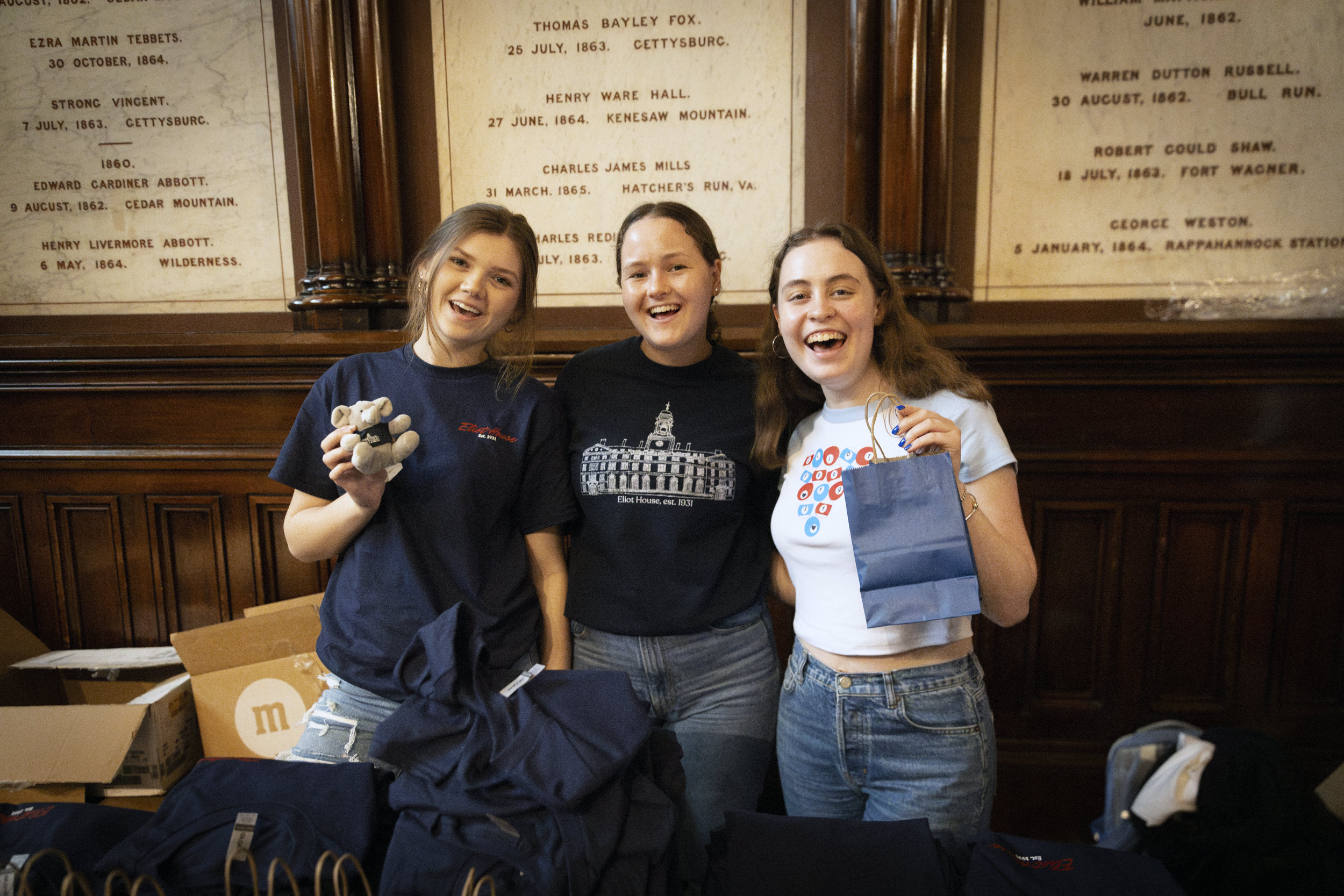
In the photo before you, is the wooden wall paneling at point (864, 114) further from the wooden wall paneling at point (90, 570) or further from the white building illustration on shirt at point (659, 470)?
the wooden wall paneling at point (90, 570)

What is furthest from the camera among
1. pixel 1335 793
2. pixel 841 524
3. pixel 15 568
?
pixel 15 568

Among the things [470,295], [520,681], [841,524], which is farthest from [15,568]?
[841,524]

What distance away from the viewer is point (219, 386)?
7.06ft

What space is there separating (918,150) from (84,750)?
2.61 metres

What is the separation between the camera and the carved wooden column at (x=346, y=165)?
2127 mm

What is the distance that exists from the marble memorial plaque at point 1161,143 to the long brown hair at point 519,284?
4.81 ft

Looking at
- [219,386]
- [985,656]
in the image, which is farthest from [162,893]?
[985,656]

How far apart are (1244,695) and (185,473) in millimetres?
3203

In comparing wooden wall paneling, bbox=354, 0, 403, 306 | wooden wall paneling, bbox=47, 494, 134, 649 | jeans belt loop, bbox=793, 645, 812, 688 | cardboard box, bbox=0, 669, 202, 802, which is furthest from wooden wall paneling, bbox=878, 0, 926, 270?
wooden wall paneling, bbox=47, 494, 134, 649

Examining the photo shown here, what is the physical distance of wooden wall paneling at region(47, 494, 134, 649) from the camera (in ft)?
7.37

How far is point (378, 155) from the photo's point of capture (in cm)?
221

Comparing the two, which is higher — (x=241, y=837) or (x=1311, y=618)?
(x=241, y=837)

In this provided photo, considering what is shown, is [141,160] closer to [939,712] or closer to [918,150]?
[918,150]

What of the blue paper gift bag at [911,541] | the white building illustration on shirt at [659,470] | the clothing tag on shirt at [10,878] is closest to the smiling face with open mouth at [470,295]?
the white building illustration on shirt at [659,470]
